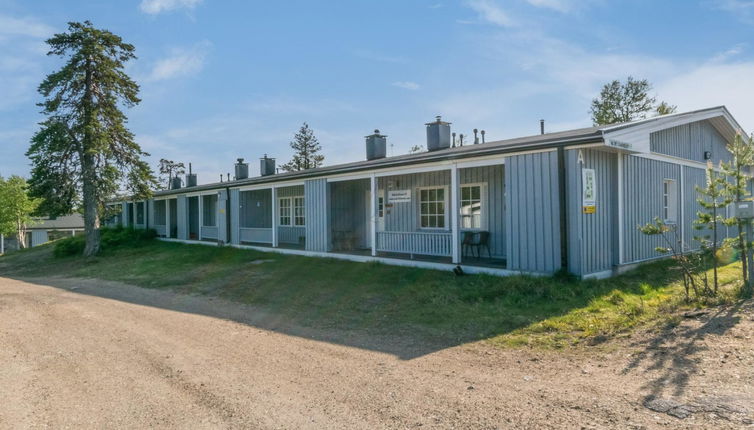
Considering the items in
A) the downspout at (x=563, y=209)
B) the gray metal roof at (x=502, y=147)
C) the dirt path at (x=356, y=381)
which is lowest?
the dirt path at (x=356, y=381)

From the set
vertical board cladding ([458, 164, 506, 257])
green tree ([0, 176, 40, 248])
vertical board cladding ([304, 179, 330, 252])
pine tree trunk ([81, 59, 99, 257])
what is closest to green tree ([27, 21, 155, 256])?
pine tree trunk ([81, 59, 99, 257])

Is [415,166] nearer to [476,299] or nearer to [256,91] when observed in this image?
[476,299]

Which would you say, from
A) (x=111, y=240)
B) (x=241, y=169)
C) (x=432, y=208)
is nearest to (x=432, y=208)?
(x=432, y=208)

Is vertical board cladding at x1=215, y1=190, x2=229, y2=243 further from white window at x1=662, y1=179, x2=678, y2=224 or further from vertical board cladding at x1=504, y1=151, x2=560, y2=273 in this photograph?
white window at x1=662, y1=179, x2=678, y2=224

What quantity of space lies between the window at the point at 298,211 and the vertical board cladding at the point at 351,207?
3271mm

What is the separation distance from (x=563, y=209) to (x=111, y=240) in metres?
21.9

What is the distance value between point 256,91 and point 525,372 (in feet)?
45.1

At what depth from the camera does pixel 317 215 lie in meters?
14.6

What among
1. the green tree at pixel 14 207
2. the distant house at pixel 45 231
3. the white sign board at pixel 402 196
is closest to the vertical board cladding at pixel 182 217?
the white sign board at pixel 402 196

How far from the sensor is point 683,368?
479cm

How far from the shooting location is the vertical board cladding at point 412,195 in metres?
13.3

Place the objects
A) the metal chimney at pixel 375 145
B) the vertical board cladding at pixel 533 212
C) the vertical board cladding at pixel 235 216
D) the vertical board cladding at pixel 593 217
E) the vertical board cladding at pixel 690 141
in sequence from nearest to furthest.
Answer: the vertical board cladding at pixel 593 217 < the vertical board cladding at pixel 533 212 < the vertical board cladding at pixel 690 141 < the metal chimney at pixel 375 145 < the vertical board cladding at pixel 235 216

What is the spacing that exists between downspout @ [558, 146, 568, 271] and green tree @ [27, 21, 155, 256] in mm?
18614

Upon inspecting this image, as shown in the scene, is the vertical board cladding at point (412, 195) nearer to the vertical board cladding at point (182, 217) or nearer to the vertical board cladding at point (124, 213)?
→ the vertical board cladding at point (182, 217)
